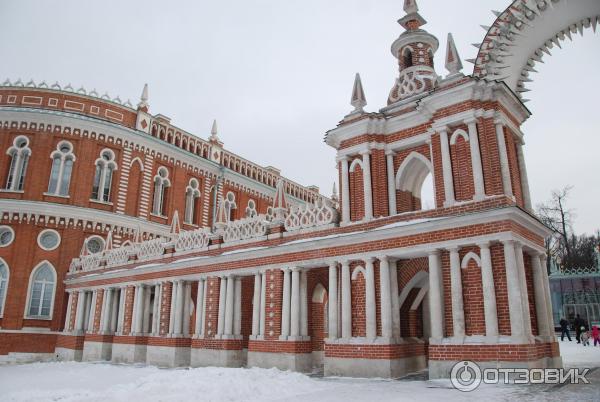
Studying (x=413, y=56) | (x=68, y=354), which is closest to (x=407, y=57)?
(x=413, y=56)

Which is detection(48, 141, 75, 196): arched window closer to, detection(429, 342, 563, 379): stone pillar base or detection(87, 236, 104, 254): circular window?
detection(87, 236, 104, 254): circular window

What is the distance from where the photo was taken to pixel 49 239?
28.8 metres

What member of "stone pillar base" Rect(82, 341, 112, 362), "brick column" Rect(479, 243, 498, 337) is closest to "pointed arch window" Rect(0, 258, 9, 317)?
"stone pillar base" Rect(82, 341, 112, 362)

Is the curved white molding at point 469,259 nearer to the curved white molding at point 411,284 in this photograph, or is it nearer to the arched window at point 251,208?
the curved white molding at point 411,284

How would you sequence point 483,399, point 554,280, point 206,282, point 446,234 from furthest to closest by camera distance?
point 554,280
point 206,282
point 446,234
point 483,399

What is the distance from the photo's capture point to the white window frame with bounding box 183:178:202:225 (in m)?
36.0

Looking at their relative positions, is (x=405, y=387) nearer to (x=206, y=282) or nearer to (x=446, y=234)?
(x=446, y=234)

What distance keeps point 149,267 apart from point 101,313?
5.34 metres

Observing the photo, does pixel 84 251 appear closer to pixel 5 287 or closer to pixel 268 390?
pixel 5 287

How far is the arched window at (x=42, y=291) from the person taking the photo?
2778 cm

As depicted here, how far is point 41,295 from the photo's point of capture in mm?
28125

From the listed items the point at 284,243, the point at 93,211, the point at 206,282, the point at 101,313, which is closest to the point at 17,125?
the point at 93,211

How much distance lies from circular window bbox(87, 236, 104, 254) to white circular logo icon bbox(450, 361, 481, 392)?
25.3 metres

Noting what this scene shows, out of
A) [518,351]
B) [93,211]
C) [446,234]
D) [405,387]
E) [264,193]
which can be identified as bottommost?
[405,387]
